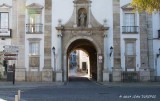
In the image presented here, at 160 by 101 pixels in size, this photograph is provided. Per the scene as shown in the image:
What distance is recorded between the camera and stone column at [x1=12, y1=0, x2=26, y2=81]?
41.1 m

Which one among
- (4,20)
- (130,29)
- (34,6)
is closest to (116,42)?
(130,29)

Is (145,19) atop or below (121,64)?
atop

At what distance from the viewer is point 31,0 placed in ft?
138

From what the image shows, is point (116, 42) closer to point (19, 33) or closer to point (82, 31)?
point (82, 31)

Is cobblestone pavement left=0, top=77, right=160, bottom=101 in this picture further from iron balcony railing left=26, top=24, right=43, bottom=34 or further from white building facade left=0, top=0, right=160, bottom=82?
iron balcony railing left=26, top=24, right=43, bottom=34

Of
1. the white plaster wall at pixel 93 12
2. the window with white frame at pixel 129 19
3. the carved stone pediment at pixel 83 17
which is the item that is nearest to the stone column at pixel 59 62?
the white plaster wall at pixel 93 12

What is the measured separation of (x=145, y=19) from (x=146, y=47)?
119 inches

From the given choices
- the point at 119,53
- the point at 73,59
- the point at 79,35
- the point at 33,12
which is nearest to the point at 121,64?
the point at 119,53

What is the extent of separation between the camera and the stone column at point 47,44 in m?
41.2

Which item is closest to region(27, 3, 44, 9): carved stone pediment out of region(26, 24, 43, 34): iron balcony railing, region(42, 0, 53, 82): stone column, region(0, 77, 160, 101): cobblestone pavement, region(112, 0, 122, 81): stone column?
region(42, 0, 53, 82): stone column

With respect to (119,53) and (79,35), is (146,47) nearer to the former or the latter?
(119,53)

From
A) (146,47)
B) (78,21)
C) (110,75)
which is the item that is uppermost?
(78,21)

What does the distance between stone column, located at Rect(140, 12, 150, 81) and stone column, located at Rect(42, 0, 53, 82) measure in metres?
9.65

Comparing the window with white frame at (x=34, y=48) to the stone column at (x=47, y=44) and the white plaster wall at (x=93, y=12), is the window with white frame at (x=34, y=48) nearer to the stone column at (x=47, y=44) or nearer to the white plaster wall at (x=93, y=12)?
the stone column at (x=47, y=44)
